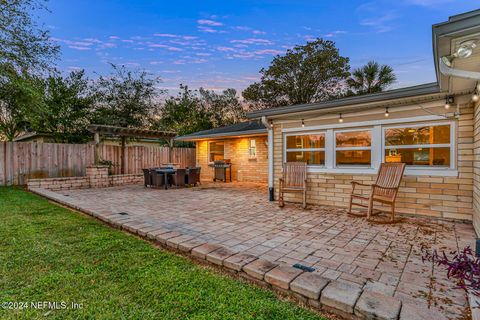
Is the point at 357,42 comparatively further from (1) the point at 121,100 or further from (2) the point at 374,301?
(1) the point at 121,100

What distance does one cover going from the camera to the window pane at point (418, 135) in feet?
13.8

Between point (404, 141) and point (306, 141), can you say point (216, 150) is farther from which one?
point (404, 141)

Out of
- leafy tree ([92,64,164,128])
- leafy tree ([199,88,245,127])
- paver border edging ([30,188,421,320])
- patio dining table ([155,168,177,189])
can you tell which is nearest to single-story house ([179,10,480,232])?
paver border edging ([30,188,421,320])

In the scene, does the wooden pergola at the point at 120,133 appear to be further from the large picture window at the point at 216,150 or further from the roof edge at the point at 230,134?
the large picture window at the point at 216,150

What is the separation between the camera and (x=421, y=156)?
4.44m

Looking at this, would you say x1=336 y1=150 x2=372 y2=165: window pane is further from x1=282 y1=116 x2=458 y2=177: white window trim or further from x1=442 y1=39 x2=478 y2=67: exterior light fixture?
x1=442 y1=39 x2=478 y2=67: exterior light fixture

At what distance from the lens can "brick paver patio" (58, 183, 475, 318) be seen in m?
2.02

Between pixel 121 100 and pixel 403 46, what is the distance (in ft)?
48.1

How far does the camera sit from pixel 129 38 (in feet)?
33.7

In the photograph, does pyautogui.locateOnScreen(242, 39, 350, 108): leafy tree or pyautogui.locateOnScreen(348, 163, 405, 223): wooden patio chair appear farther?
pyautogui.locateOnScreen(242, 39, 350, 108): leafy tree

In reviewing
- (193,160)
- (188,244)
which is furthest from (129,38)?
(188,244)

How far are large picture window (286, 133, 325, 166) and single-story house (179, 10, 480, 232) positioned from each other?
24mm

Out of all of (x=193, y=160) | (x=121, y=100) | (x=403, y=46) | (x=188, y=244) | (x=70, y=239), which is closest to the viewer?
(x=188, y=244)

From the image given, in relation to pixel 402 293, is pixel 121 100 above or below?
above
